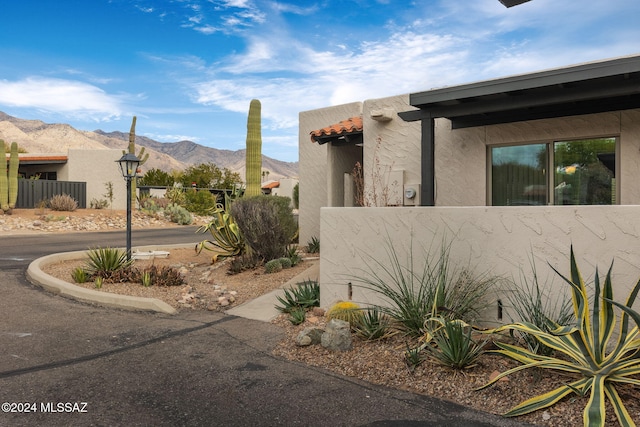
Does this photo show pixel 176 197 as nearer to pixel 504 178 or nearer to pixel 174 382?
pixel 504 178

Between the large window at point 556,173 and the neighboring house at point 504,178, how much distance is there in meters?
0.02

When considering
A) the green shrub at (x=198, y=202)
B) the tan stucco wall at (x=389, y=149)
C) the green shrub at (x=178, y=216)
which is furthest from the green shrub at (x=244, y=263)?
the green shrub at (x=198, y=202)

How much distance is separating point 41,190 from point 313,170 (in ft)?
71.9

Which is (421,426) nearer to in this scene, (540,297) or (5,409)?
(540,297)

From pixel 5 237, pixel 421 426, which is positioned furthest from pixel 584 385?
pixel 5 237

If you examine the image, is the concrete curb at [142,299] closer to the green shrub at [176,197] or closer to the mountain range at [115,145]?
the green shrub at [176,197]

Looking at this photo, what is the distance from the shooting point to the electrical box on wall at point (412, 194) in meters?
11.2

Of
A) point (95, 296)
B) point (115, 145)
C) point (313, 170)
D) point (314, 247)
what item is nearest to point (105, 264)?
point (95, 296)

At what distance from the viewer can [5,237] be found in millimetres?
20188

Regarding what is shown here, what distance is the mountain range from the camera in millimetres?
110688

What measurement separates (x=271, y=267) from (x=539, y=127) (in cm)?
638

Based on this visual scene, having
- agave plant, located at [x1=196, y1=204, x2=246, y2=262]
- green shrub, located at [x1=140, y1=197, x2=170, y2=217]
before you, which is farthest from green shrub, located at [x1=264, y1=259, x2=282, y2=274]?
green shrub, located at [x1=140, y1=197, x2=170, y2=217]

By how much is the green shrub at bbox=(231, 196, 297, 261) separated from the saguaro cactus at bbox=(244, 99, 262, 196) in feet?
8.11

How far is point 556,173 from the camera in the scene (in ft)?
31.7
